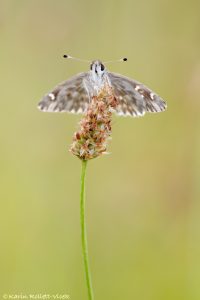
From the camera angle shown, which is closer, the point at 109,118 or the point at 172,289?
the point at 109,118

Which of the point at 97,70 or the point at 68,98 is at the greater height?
the point at 97,70

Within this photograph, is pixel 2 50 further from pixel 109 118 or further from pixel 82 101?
pixel 109 118

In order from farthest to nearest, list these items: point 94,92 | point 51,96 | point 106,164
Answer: point 106,164
point 51,96
point 94,92

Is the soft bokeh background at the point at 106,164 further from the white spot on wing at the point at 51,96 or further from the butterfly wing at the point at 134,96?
the white spot on wing at the point at 51,96

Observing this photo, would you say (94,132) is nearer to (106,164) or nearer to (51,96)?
(51,96)

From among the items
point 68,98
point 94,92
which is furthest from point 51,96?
point 94,92

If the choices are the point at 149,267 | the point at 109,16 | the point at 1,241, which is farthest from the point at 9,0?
the point at 149,267
